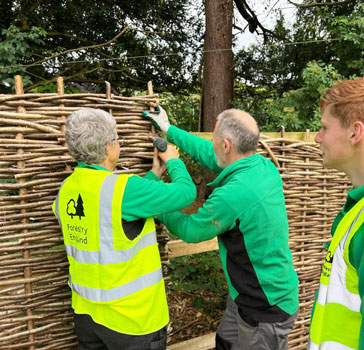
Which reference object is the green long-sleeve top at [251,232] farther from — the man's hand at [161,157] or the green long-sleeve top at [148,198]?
the man's hand at [161,157]

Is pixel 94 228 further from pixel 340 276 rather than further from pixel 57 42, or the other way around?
pixel 57 42

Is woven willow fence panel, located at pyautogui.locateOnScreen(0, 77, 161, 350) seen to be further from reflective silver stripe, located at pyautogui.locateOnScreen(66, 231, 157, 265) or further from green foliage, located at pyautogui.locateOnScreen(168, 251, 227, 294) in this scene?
green foliage, located at pyautogui.locateOnScreen(168, 251, 227, 294)

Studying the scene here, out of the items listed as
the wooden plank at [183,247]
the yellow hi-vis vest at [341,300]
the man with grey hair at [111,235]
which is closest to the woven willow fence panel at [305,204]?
the wooden plank at [183,247]

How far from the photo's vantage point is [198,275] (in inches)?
183

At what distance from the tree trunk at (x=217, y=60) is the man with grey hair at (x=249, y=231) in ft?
12.0

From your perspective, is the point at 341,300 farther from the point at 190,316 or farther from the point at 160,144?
the point at 190,316

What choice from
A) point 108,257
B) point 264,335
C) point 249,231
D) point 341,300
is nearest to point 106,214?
point 108,257

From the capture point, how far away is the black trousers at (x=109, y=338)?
1.85m

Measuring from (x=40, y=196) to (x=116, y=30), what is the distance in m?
5.31

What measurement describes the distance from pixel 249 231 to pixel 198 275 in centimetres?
282

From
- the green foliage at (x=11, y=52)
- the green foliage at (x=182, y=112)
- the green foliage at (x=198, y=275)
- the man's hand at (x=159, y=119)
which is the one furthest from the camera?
the green foliage at (x=182, y=112)

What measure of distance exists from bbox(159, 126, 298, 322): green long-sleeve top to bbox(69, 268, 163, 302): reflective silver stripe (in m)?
0.31

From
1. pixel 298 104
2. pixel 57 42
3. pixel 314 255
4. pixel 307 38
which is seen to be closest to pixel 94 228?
pixel 314 255

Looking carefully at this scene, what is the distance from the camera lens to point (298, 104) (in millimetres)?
5297
